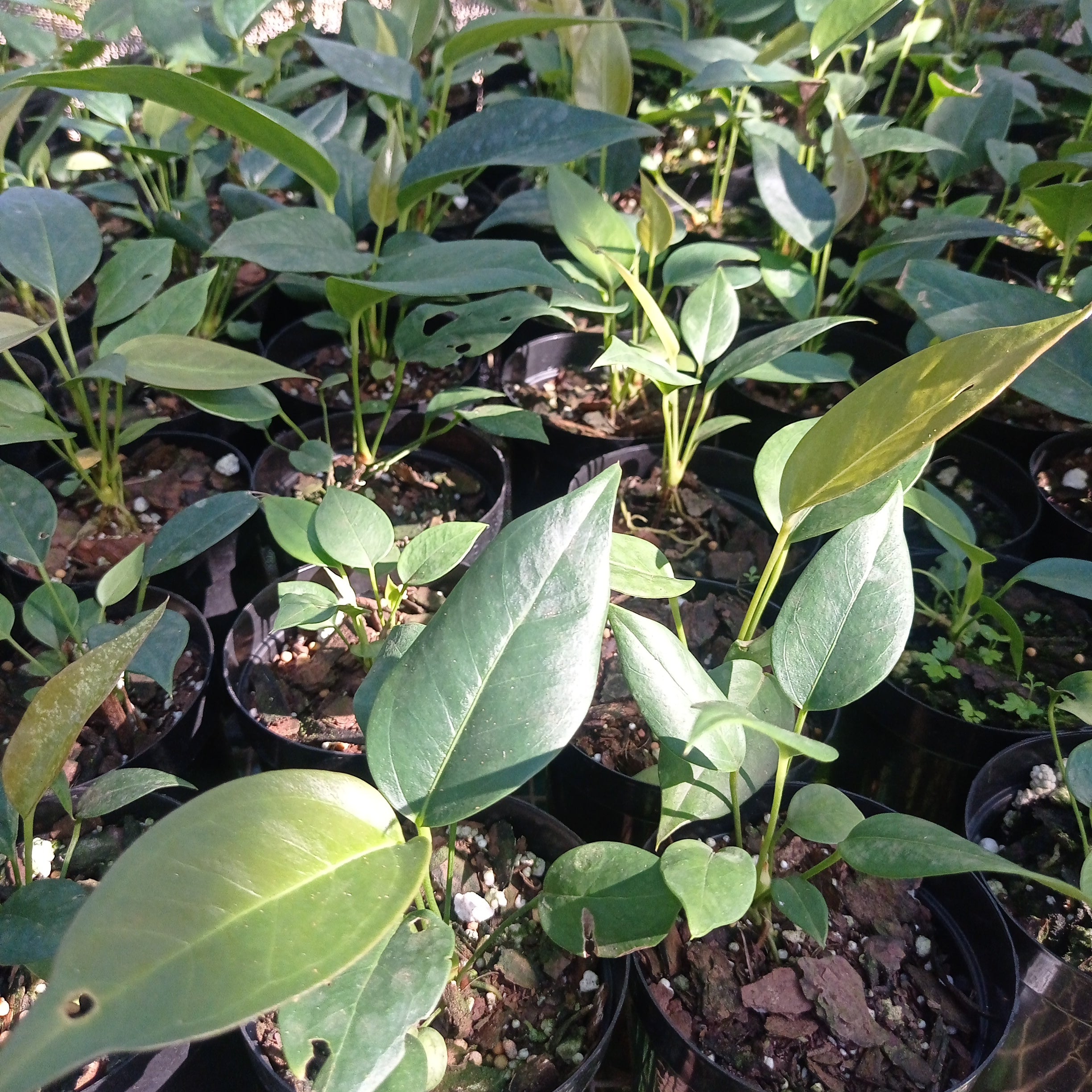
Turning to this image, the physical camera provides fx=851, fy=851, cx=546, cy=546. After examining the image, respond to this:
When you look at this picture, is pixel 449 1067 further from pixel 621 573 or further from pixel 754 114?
pixel 754 114

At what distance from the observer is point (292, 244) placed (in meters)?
0.92

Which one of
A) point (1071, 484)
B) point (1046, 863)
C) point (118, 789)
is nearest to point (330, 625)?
point (118, 789)

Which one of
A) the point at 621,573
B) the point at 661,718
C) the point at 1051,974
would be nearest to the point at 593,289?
the point at 621,573

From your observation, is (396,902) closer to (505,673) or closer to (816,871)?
(505,673)

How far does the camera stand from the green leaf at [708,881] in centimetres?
48

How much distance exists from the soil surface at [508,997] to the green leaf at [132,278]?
0.72 metres

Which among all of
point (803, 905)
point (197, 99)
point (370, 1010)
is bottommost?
point (803, 905)

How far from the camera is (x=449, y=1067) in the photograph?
0.62m

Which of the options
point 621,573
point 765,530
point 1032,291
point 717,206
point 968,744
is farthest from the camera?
point 717,206

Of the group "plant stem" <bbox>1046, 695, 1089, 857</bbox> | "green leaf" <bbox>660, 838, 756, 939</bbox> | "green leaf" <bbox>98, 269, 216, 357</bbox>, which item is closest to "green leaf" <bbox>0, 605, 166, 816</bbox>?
"green leaf" <bbox>660, 838, 756, 939</bbox>

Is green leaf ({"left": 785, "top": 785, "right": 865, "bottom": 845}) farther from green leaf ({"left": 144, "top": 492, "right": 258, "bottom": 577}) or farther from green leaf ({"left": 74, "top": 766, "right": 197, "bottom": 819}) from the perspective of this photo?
green leaf ({"left": 144, "top": 492, "right": 258, "bottom": 577})

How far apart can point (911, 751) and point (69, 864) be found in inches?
32.1

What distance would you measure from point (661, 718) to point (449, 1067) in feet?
1.06

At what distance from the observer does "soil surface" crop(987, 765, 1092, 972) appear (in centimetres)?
74
